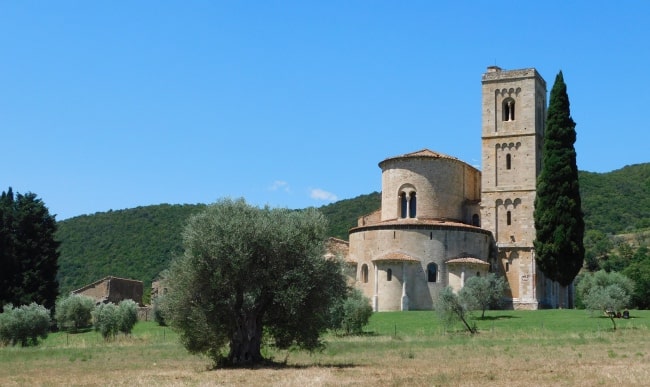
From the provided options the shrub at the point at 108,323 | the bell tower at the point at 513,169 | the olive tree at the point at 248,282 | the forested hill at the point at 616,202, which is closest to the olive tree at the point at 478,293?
the bell tower at the point at 513,169

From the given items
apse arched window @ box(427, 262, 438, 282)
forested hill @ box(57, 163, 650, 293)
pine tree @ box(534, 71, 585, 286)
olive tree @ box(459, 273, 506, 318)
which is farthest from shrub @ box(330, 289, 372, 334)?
forested hill @ box(57, 163, 650, 293)

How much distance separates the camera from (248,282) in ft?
87.7

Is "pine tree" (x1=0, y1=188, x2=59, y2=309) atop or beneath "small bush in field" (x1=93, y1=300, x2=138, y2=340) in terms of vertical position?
atop

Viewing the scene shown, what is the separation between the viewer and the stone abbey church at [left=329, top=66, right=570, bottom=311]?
5647cm

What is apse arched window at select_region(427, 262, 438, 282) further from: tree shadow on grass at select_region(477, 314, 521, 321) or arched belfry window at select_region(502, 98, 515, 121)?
arched belfry window at select_region(502, 98, 515, 121)

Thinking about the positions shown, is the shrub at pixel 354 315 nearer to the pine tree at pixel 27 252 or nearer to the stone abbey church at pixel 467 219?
the stone abbey church at pixel 467 219

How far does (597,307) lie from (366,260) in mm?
18256

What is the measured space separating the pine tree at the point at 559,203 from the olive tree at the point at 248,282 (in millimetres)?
29631

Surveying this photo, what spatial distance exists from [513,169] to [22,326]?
3477 centimetres

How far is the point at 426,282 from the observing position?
185 ft

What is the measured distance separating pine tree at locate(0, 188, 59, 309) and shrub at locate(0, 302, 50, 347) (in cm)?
1340

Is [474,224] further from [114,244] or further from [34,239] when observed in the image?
[114,244]

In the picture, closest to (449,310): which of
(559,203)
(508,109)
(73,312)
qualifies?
(559,203)

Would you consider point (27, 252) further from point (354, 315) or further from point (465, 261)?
point (465, 261)
